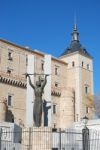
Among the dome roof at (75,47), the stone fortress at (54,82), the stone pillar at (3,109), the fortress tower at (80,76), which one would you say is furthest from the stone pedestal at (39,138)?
the dome roof at (75,47)

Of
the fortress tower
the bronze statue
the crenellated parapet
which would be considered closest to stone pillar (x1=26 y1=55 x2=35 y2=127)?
the crenellated parapet


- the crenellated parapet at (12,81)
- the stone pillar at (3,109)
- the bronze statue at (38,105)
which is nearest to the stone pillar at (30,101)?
the crenellated parapet at (12,81)

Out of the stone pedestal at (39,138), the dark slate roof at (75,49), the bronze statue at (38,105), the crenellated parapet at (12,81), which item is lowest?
the stone pedestal at (39,138)

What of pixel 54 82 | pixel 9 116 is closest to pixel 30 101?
pixel 9 116

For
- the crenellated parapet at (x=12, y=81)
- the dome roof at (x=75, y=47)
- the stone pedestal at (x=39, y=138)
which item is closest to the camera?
the stone pedestal at (x=39, y=138)

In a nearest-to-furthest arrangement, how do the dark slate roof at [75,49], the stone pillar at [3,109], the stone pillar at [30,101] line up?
1. the stone pillar at [30,101]
2. the stone pillar at [3,109]
3. the dark slate roof at [75,49]

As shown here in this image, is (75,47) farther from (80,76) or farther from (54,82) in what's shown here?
(54,82)

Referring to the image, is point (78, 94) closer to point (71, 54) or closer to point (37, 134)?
point (71, 54)

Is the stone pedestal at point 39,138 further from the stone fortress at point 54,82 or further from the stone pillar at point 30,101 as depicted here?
the stone fortress at point 54,82

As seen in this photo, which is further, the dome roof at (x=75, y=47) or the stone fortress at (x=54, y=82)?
the dome roof at (x=75, y=47)

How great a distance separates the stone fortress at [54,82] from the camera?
49.6m

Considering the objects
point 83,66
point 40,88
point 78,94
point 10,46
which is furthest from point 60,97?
point 40,88

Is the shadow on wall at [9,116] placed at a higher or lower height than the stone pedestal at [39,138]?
higher

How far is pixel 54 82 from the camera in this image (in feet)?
188
